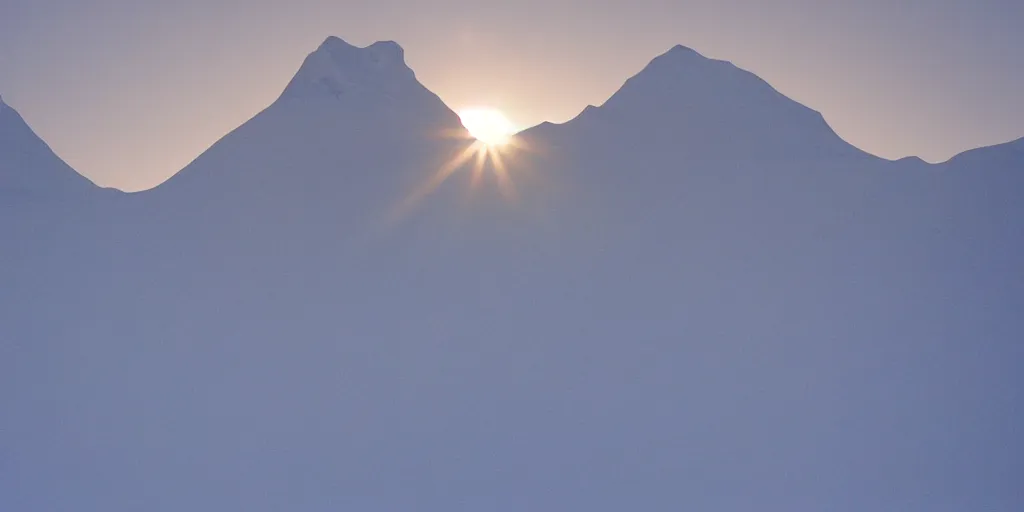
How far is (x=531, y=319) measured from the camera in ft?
47.2

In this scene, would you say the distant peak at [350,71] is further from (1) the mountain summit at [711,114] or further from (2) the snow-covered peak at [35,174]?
(2) the snow-covered peak at [35,174]

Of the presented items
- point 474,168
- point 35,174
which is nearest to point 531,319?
point 474,168

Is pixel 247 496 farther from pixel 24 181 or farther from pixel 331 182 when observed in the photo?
pixel 24 181

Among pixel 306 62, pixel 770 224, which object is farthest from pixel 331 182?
pixel 770 224

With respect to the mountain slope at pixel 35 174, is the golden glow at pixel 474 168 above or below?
below

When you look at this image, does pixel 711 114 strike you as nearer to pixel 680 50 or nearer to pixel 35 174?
pixel 680 50

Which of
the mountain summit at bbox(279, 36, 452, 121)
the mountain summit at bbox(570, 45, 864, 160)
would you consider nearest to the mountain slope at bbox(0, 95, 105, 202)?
the mountain summit at bbox(279, 36, 452, 121)

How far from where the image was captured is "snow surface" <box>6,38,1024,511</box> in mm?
13656

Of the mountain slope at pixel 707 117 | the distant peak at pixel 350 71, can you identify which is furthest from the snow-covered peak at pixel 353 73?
the mountain slope at pixel 707 117

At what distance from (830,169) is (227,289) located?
7830mm

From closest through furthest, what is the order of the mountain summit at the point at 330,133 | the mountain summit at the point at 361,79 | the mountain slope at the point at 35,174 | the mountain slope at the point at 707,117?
the mountain slope at the point at 707,117
the mountain summit at the point at 330,133
the mountain summit at the point at 361,79
the mountain slope at the point at 35,174

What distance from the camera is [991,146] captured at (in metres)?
14.1

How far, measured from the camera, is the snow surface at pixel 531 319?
1366cm

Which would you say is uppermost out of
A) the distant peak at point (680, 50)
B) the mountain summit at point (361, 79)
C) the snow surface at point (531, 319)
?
the mountain summit at point (361, 79)
